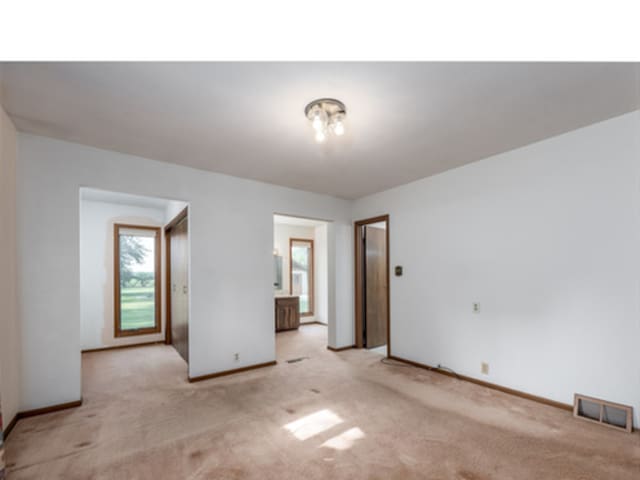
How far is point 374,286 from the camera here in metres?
5.36

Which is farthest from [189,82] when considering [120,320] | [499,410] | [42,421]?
[120,320]

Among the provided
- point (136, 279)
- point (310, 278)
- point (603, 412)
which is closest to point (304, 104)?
point (603, 412)

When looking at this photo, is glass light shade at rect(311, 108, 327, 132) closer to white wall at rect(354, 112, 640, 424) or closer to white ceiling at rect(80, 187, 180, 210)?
white wall at rect(354, 112, 640, 424)

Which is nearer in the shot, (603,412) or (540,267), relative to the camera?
(603,412)

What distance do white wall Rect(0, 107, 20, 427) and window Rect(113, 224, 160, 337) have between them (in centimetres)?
282

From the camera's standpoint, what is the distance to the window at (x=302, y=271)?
7.53 m

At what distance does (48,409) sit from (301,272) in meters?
5.35

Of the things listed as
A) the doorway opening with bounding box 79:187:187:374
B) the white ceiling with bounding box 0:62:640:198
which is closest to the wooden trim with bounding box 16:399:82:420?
the doorway opening with bounding box 79:187:187:374

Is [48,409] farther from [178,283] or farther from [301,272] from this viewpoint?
[301,272]

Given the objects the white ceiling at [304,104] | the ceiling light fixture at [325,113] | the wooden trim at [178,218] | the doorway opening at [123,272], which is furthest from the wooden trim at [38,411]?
the ceiling light fixture at [325,113]

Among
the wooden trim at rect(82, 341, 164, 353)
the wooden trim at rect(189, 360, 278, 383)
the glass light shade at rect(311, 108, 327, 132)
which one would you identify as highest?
the glass light shade at rect(311, 108, 327, 132)

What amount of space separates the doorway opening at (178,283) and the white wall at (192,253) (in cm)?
44

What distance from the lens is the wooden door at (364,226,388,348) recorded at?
524 cm

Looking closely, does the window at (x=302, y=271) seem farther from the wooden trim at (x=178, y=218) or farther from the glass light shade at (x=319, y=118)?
the glass light shade at (x=319, y=118)
